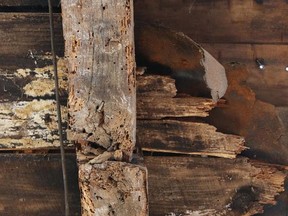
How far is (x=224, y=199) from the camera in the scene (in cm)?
173

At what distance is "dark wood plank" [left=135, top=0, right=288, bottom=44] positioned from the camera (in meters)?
1.80

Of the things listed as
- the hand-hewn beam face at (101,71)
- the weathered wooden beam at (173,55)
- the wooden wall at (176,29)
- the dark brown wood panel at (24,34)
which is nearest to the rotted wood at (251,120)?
the wooden wall at (176,29)

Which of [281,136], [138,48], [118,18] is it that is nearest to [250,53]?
[281,136]

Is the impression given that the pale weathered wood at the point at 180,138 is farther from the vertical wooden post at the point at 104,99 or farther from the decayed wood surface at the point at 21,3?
the decayed wood surface at the point at 21,3

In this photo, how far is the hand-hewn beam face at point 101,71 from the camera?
1.27 metres

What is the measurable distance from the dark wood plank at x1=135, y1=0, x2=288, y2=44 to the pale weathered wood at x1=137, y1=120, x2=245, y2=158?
353 mm

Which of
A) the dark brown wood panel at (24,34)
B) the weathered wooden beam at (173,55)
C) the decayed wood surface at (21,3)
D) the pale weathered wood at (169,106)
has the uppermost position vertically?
the decayed wood surface at (21,3)

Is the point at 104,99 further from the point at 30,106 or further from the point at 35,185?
the point at 35,185

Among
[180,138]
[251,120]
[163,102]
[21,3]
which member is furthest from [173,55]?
[21,3]

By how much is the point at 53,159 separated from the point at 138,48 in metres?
0.44

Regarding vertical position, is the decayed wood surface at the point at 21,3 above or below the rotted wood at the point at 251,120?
above

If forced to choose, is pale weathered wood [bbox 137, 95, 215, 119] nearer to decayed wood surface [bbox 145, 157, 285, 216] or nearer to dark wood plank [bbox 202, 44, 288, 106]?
decayed wood surface [bbox 145, 157, 285, 216]

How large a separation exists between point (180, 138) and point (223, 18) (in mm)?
466

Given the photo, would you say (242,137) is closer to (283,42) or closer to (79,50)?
(283,42)
